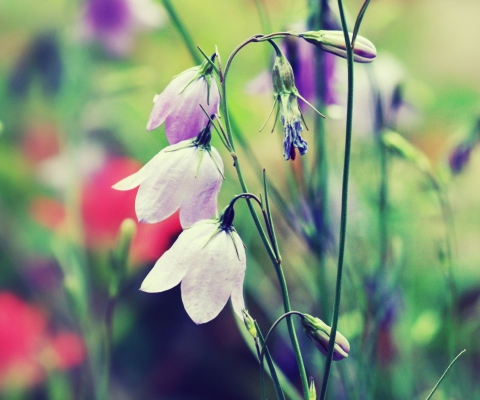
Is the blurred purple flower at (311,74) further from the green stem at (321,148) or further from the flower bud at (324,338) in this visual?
the flower bud at (324,338)

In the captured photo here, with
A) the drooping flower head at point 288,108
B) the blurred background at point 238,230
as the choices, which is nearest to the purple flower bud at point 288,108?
the drooping flower head at point 288,108

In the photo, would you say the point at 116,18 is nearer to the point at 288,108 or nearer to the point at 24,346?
the point at 24,346

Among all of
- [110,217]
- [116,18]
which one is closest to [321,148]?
[110,217]

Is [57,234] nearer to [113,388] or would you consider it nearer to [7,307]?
[7,307]

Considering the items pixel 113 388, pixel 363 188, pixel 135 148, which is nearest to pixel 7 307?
pixel 113 388

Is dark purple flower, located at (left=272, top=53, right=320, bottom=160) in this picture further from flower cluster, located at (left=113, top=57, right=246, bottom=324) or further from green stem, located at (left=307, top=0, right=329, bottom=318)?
green stem, located at (left=307, top=0, right=329, bottom=318)

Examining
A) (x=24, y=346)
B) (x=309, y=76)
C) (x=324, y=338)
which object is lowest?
(x=24, y=346)
